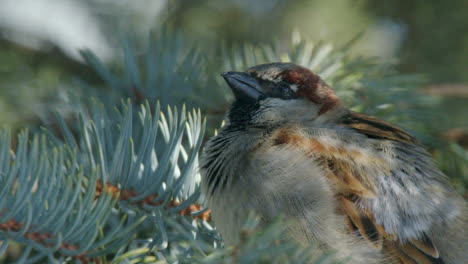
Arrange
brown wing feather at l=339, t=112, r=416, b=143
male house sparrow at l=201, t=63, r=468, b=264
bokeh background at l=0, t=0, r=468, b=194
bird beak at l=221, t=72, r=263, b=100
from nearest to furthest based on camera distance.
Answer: male house sparrow at l=201, t=63, r=468, b=264
brown wing feather at l=339, t=112, r=416, b=143
bird beak at l=221, t=72, r=263, b=100
bokeh background at l=0, t=0, r=468, b=194

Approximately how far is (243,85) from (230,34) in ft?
3.93

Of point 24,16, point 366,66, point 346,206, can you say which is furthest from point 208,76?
point 24,16

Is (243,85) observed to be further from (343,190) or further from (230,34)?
(230,34)

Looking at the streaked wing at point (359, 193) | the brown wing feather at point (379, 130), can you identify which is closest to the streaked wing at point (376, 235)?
the streaked wing at point (359, 193)

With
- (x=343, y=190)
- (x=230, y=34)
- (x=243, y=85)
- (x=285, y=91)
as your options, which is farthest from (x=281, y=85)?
(x=230, y=34)

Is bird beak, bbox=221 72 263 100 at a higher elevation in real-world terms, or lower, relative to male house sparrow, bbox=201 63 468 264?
higher

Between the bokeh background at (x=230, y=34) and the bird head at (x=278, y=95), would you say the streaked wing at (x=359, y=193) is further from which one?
the bokeh background at (x=230, y=34)

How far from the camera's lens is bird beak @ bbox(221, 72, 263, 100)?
2.02 meters

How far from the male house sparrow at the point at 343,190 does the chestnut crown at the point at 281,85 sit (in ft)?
0.54

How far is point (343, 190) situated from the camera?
1603 mm

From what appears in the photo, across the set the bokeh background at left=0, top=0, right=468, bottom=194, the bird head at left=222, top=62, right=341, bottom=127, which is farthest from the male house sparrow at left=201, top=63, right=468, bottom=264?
the bokeh background at left=0, top=0, right=468, bottom=194

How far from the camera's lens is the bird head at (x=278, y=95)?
2021mm

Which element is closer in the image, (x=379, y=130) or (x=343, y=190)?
(x=343, y=190)

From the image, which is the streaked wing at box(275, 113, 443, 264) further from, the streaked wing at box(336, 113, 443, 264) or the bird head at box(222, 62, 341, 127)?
the bird head at box(222, 62, 341, 127)
